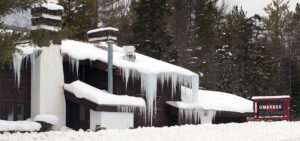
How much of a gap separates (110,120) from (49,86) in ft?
10.0

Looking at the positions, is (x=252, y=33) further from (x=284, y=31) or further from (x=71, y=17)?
(x=71, y=17)

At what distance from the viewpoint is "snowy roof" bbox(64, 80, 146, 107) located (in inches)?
794

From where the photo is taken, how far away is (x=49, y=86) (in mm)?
20328

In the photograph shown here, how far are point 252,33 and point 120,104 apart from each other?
97.2 ft

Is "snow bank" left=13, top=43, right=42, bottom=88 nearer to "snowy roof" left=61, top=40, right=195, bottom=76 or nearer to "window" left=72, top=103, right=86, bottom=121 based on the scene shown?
"snowy roof" left=61, top=40, right=195, bottom=76

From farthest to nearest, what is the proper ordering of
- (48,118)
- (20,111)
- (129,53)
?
(129,53)
(20,111)
(48,118)

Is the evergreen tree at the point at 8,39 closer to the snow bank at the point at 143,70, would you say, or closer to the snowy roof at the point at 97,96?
the snowy roof at the point at 97,96

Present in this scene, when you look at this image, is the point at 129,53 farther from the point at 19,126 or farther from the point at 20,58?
the point at 19,126

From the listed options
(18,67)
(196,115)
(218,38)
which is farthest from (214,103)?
(218,38)

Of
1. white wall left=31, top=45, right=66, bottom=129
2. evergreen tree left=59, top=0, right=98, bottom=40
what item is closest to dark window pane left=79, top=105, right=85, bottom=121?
white wall left=31, top=45, right=66, bottom=129

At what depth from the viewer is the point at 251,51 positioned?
154ft

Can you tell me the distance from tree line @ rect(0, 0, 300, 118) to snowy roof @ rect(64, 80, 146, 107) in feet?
51.4

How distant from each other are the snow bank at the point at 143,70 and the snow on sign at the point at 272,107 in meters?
3.60

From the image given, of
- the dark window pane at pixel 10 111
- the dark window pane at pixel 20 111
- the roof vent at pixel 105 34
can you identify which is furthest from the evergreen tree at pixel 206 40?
the dark window pane at pixel 10 111
